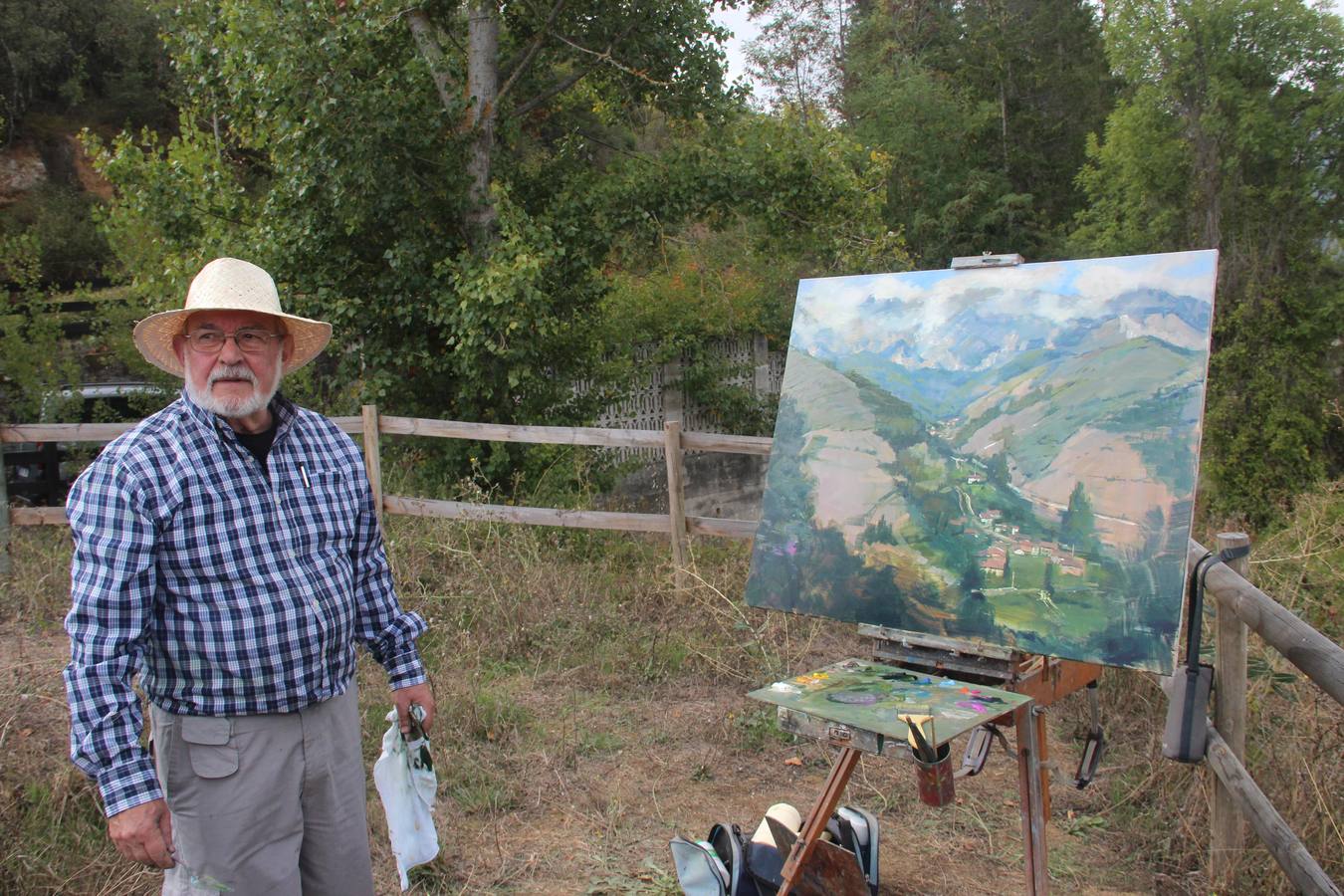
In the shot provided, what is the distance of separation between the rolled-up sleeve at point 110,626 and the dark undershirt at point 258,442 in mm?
293

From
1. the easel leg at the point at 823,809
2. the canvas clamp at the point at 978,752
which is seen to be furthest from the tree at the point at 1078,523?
the easel leg at the point at 823,809

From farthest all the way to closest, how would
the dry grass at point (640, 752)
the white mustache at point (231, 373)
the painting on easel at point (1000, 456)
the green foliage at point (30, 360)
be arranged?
the green foliage at point (30, 360), the dry grass at point (640, 752), the painting on easel at point (1000, 456), the white mustache at point (231, 373)

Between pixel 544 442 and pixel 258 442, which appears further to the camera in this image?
pixel 544 442

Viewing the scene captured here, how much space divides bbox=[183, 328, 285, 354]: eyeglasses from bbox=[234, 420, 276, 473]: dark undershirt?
0.19m

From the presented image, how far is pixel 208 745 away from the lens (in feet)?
7.31

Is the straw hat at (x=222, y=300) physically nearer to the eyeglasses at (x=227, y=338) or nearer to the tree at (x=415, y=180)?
the eyeglasses at (x=227, y=338)

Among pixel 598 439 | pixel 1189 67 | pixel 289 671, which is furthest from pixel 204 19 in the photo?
pixel 1189 67

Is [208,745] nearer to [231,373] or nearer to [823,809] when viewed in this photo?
[231,373]

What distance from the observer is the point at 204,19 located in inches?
305

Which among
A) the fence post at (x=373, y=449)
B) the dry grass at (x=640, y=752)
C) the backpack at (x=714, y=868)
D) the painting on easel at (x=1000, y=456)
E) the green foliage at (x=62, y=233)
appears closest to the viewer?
the painting on easel at (x=1000, y=456)

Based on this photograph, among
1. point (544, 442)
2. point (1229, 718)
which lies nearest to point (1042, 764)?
point (1229, 718)

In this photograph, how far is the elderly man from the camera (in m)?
2.09

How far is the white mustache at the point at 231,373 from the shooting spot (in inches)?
92.9

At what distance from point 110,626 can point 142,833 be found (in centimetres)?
41
